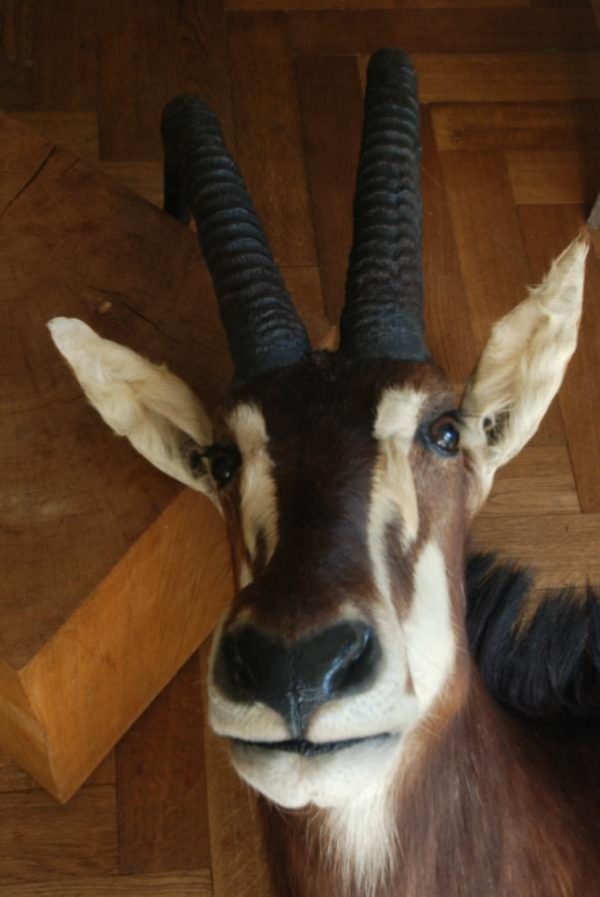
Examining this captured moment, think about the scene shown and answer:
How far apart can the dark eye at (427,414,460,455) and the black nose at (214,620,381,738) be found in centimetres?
47

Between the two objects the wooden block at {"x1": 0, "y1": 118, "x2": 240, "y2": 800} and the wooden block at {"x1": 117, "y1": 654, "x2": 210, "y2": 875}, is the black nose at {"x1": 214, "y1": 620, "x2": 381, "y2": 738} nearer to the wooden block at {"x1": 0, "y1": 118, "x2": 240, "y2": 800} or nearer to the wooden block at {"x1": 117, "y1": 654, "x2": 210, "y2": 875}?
the wooden block at {"x1": 0, "y1": 118, "x2": 240, "y2": 800}

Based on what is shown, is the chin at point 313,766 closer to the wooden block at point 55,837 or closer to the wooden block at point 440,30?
the wooden block at point 55,837

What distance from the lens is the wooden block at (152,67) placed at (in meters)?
4.02

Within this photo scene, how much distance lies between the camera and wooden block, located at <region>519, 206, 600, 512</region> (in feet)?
11.4

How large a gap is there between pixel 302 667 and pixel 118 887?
160 centimetres

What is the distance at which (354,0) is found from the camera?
4379 millimetres

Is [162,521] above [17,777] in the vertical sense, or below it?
above

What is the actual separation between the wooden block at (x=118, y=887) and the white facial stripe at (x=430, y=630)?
1.29 meters

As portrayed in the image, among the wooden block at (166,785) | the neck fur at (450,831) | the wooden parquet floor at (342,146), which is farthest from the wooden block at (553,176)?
the neck fur at (450,831)

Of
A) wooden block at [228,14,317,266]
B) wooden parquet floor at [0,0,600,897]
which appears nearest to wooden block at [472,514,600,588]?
wooden parquet floor at [0,0,600,897]

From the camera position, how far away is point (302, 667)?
155 cm

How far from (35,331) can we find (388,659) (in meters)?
1.31

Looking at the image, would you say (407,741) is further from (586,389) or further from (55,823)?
(586,389)

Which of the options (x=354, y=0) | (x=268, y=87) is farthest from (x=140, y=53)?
(x=354, y=0)
